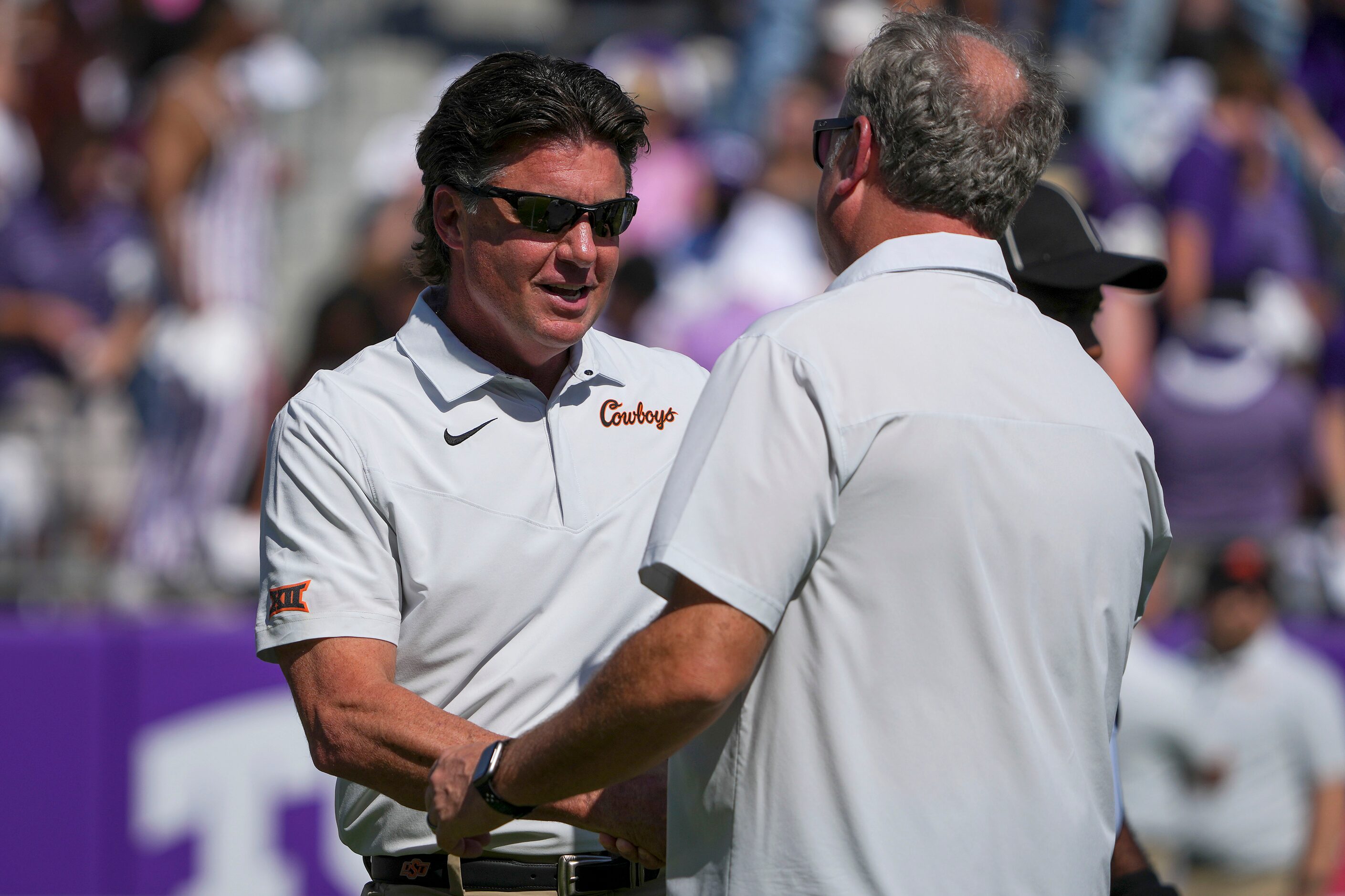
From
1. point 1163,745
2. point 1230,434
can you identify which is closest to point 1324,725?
point 1163,745

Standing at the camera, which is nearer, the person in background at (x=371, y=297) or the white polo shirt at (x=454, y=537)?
the white polo shirt at (x=454, y=537)

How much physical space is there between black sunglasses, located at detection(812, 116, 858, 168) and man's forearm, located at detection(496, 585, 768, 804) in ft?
2.42

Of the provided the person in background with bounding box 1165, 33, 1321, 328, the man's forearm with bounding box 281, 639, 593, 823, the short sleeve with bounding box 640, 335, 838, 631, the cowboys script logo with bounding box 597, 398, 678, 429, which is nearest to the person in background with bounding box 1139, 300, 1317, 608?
the person in background with bounding box 1165, 33, 1321, 328

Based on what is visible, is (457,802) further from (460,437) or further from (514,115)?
(514,115)

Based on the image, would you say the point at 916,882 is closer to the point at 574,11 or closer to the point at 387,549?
the point at 387,549

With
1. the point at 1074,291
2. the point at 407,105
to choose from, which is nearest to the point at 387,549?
the point at 1074,291

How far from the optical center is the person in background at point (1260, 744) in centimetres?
633

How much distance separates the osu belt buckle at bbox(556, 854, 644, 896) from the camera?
246 cm

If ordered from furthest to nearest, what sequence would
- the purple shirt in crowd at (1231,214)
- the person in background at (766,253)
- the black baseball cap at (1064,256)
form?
the purple shirt in crowd at (1231,214) < the person in background at (766,253) < the black baseball cap at (1064,256)

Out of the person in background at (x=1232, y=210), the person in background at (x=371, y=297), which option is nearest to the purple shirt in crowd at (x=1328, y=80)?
the person in background at (x=1232, y=210)

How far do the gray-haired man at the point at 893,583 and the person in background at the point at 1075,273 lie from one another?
646 millimetres

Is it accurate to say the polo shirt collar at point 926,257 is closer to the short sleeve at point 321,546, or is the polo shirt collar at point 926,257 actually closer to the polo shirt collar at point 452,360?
the polo shirt collar at point 452,360

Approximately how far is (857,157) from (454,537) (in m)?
0.89

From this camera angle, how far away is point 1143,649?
6430 mm
